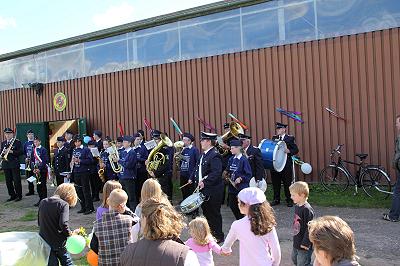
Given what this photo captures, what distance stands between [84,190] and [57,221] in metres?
5.80

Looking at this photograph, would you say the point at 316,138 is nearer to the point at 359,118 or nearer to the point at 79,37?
the point at 359,118

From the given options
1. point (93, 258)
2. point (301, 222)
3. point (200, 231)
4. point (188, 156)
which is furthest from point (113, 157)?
point (200, 231)

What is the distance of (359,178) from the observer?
35.9ft

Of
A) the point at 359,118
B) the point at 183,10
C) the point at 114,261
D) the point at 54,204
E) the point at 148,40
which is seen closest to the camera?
the point at 114,261

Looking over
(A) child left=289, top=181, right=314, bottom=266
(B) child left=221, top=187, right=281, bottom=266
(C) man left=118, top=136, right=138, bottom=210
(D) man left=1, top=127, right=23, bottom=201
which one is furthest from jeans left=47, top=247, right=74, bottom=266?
(D) man left=1, top=127, right=23, bottom=201

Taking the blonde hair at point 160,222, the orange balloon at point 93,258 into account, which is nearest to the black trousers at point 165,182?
the orange balloon at point 93,258

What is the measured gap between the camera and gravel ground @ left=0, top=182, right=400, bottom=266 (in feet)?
21.5

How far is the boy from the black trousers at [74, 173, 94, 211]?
646 cm

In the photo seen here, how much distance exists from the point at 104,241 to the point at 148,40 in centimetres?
1227

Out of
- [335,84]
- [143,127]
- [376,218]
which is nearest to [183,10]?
[143,127]

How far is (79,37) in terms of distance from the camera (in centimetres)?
1791

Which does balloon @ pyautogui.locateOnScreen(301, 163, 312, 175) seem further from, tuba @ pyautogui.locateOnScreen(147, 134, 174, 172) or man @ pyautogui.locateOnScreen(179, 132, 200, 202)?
tuba @ pyautogui.locateOnScreen(147, 134, 174, 172)

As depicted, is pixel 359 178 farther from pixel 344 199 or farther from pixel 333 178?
pixel 333 178

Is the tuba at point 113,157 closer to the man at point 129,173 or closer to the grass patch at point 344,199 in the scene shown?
the man at point 129,173
